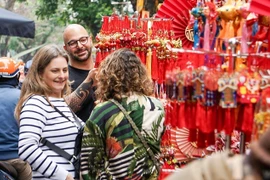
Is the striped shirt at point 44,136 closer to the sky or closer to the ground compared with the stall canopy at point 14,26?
closer to the ground

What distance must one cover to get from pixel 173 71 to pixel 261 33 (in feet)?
1.99

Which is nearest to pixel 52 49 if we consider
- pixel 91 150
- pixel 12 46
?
pixel 91 150

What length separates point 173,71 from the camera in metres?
4.41

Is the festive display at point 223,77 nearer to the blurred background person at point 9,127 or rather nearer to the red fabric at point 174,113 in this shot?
the red fabric at point 174,113

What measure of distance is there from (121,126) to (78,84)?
2.00 meters

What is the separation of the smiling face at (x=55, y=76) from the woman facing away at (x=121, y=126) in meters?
0.49

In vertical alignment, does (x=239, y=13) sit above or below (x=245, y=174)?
above

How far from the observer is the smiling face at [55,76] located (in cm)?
566

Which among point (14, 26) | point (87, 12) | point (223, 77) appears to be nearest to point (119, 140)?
point (223, 77)

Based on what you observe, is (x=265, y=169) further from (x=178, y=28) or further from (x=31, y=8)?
(x=31, y=8)

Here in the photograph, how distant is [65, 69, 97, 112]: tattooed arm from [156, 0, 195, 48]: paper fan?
2.82ft

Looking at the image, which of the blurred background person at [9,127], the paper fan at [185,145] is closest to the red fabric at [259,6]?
the paper fan at [185,145]

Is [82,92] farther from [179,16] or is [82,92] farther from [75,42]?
[179,16]

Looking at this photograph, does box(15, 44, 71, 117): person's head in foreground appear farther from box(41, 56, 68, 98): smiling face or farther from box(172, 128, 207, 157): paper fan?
box(172, 128, 207, 157): paper fan
